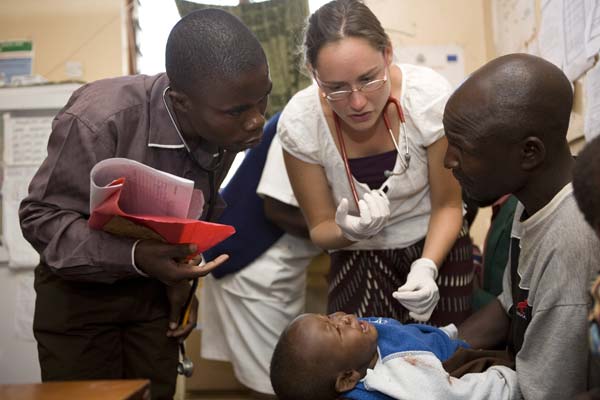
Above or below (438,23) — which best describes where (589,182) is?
below

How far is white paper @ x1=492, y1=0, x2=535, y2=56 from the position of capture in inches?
98.9

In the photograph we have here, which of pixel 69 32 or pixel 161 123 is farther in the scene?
pixel 69 32

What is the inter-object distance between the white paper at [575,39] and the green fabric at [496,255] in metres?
0.41

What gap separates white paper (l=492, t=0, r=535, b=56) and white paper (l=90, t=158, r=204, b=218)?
67.0 inches

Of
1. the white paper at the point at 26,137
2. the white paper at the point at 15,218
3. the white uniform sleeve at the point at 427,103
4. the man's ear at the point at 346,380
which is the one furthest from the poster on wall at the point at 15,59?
the man's ear at the point at 346,380

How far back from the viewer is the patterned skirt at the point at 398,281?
1.69 meters

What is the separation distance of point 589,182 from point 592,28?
1.04 metres

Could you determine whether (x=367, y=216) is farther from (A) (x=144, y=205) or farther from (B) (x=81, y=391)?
(B) (x=81, y=391)

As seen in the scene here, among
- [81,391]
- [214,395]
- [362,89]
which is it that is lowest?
[214,395]

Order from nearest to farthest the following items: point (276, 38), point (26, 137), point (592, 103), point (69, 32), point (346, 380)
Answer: point (346, 380) → point (592, 103) → point (26, 137) → point (276, 38) → point (69, 32)

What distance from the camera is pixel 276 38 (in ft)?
10.3

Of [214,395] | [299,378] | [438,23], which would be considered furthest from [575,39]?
[214,395]

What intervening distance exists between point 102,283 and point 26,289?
5.04 feet

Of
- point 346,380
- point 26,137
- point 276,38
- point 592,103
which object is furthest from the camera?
point 276,38
